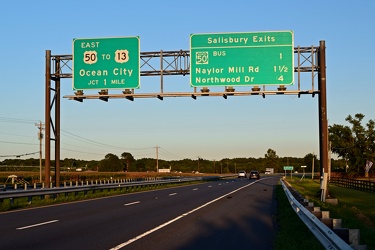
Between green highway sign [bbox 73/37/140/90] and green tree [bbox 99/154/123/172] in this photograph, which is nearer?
green highway sign [bbox 73/37/140/90]

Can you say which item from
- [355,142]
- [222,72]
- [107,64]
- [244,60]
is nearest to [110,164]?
[355,142]

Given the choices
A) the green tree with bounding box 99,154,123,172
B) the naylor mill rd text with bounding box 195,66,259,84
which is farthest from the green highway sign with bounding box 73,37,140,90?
the green tree with bounding box 99,154,123,172

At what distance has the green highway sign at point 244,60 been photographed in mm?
27156

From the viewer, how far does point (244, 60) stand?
27312mm

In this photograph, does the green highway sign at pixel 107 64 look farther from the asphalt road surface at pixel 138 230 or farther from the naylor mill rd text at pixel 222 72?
the asphalt road surface at pixel 138 230

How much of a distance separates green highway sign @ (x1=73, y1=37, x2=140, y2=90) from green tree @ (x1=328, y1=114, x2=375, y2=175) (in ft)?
286

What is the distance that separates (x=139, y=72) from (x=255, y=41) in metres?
6.55

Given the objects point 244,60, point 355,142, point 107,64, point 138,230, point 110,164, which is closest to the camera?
point 138,230

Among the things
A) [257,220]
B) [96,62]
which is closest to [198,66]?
[96,62]

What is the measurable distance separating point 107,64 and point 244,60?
7.55 meters

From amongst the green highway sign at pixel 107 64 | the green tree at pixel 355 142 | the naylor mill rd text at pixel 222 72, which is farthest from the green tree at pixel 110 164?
the naylor mill rd text at pixel 222 72

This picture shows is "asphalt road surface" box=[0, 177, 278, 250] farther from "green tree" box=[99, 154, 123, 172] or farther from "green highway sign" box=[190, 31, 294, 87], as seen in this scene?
"green tree" box=[99, 154, 123, 172]

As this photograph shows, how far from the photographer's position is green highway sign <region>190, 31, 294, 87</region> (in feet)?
89.1

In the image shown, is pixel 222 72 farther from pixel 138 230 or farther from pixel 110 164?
pixel 110 164
